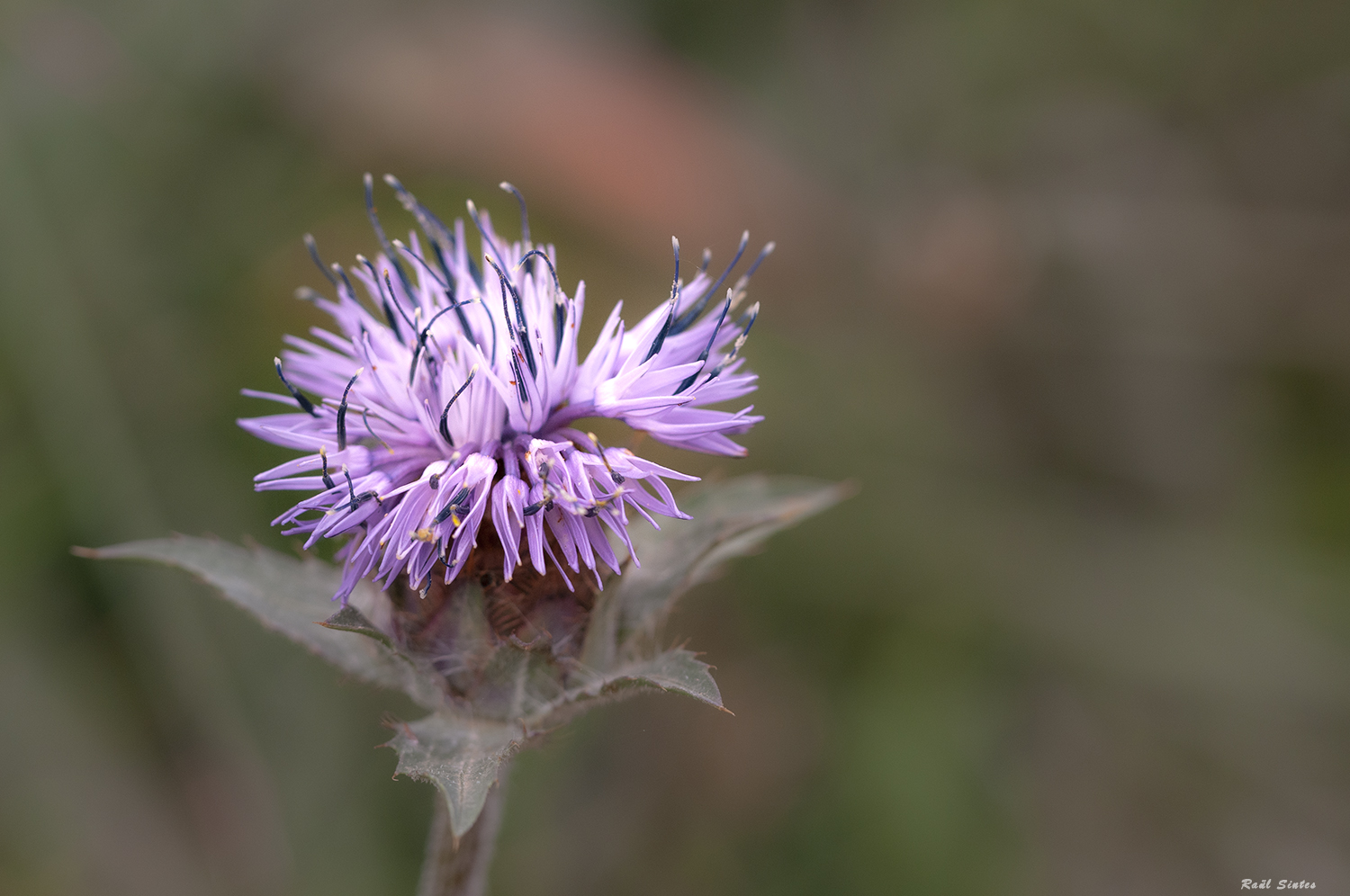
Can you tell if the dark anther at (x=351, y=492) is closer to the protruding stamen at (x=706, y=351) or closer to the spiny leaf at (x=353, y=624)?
the spiny leaf at (x=353, y=624)

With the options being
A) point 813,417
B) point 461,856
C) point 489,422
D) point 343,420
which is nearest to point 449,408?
point 489,422

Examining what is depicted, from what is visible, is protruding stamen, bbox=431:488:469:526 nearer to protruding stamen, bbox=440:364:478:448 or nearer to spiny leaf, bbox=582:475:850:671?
protruding stamen, bbox=440:364:478:448

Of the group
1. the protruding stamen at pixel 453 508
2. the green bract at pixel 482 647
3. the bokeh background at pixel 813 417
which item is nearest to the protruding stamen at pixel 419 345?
the protruding stamen at pixel 453 508

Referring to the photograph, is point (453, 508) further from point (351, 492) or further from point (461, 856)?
point (461, 856)

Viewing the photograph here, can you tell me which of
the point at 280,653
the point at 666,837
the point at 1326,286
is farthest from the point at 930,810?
the point at 1326,286

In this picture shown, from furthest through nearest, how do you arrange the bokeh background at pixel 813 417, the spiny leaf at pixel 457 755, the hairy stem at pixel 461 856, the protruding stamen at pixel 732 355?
1. the bokeh background at pixel 813 417
2. the hairy stem at pixel 461 856
3. the protruding stamen at pixel 732 355
4. the spiny leaf at pixel 457 755

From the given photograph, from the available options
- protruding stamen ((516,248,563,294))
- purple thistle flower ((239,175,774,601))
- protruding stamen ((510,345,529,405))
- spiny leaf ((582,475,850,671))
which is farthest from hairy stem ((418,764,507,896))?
protruding stamen ((516,248,563,294))

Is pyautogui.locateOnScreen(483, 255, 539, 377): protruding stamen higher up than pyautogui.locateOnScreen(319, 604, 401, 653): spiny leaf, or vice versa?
pyautogui.locateOnScreen(483, 255, 539, 377): protruding stamen

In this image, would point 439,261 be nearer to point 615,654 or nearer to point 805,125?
point 615,654
